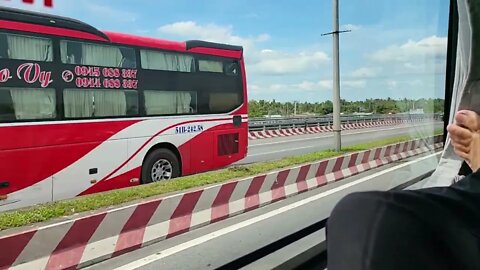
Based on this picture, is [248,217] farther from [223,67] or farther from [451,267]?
[451,267]

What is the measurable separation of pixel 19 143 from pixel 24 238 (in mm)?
1794

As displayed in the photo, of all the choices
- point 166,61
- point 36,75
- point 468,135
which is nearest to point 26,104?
point 36,75

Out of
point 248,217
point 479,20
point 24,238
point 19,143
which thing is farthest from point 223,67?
point 479,20

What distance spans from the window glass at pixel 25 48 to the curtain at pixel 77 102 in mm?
611

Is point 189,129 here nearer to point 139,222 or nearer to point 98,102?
point 98,102

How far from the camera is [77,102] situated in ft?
18.7

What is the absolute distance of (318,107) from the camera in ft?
7.61

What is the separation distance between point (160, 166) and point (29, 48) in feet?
9.88

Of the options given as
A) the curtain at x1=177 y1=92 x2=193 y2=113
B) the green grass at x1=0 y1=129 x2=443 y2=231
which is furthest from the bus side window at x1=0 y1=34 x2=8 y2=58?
the curtain at x1=177 y1=92 x2=193 y2=113

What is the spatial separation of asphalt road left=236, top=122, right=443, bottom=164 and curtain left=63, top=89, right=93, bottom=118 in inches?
129

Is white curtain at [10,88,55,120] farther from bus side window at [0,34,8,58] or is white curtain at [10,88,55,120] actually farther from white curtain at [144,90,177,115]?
white curtain at [144,90,177,115]

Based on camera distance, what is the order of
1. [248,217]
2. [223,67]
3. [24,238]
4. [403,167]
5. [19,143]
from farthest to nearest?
1. [223,67]
2. [248,217]
3. [19,143]
4. [24,238]
5. [403,167]

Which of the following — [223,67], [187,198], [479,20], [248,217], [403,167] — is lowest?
[248,217]

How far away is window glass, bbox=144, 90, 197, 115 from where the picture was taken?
688 cm
